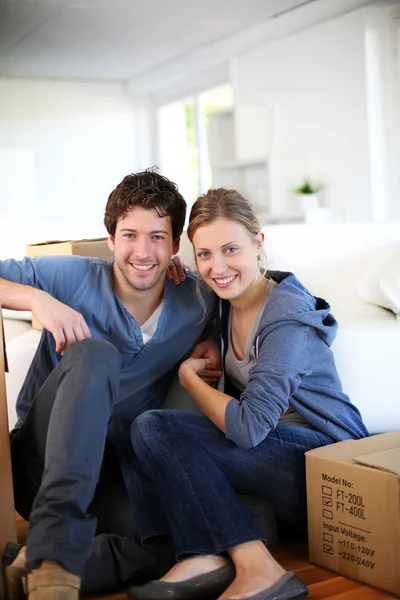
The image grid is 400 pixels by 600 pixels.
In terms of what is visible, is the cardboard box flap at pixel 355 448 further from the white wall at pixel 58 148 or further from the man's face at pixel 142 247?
the white wall at pixel 58 148

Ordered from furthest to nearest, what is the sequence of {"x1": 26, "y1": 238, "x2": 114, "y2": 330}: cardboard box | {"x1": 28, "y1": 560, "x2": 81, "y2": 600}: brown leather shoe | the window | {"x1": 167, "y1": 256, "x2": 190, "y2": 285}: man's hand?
the window
{"x1": 26, "y1": 238, "x2": 114, "y2": 330}: cardboard box
{"x1": 167, "y1": 256, "x2": 190, "y2": 285}: man's hand
{"x1": 28, "y1": 560, "x2": 81, "y2": 600}: brown leather shoe

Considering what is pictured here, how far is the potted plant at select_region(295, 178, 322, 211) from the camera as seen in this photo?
5969 millimetres

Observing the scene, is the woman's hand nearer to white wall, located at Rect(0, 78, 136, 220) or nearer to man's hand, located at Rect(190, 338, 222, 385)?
man's hand, located at Rect(190, 338, 222, 385)

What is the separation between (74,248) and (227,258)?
575mm

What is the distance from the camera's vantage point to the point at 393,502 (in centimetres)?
142

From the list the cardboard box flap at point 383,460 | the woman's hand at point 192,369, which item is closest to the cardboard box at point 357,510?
the cardboard box flap at point 383,460

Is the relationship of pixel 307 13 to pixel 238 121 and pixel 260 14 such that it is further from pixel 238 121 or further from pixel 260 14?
pixel 238 121

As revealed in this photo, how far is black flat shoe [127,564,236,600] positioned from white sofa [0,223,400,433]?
2.24 ft

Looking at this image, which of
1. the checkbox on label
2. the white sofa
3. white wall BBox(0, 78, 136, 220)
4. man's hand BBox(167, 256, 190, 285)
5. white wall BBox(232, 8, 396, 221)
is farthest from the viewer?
white wall BBox(0, 78, 136, 220)

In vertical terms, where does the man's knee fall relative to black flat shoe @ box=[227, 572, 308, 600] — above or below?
above

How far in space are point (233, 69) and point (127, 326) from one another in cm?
523

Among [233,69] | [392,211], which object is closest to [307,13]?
[233,69]

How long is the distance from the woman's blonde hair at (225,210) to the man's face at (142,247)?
0.07 m

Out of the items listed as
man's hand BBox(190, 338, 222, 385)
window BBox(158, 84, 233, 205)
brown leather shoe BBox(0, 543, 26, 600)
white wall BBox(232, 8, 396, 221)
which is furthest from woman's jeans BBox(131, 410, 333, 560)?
window BBox(158, 84, 233, 205)
